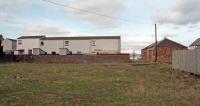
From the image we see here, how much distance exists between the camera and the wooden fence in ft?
91.6

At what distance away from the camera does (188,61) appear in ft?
102

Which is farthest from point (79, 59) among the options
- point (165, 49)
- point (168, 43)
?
point (168, 43)

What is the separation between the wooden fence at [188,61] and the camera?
2791 cm

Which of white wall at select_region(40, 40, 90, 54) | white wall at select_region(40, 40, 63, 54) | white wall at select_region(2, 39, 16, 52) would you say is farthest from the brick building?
white wall at select_region(2, 39, 16, 52)

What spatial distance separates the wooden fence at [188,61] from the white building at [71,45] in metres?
45.5

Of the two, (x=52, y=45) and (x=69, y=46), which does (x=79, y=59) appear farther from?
(x=52, y=45)

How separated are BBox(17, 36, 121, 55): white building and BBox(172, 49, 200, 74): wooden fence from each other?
45.5m

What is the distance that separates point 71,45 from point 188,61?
57107 millimetres

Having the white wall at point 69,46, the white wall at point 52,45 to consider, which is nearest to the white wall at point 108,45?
the white wall at point 69,46

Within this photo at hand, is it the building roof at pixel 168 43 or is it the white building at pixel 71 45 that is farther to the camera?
Result: the white building at pixel 71 45

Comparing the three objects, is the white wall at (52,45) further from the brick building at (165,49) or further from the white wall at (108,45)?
the brick building at (165,49)

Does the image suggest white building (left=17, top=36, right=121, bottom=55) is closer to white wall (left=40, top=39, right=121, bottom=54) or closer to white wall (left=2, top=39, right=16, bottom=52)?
white wall (left=40, top=39, right=121, bottom=54)

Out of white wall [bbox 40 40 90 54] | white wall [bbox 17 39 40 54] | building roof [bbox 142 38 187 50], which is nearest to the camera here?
building roof [bbox 142 38 187 50]

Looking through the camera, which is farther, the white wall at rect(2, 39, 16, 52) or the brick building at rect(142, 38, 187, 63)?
the white wall at rect(2, 39, 16, 52)
